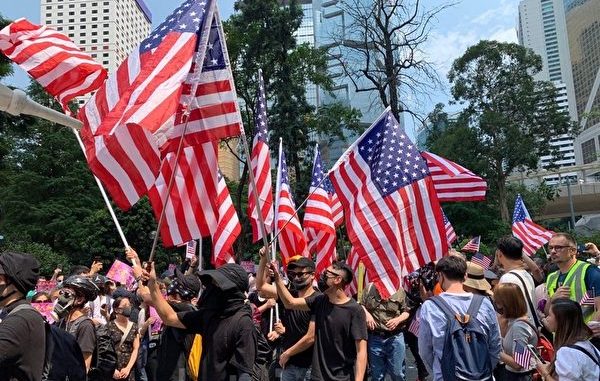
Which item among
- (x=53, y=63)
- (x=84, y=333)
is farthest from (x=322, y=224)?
(x=84, y=333)

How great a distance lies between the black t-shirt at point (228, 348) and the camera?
4332 mm

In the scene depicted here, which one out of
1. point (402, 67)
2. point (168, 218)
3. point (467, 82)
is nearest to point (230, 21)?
point (402, 67)

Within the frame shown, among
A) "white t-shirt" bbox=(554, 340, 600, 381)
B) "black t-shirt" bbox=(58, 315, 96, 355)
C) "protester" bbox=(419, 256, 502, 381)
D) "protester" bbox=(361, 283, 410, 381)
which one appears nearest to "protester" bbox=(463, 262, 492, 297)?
"protester" bbox=(419, 256, 502, 381)

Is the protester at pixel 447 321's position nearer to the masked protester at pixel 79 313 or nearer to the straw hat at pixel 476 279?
the straw hat at pixel 476 279

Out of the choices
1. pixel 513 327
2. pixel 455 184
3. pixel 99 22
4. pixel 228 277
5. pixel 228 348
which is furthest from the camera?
pixel 99 22

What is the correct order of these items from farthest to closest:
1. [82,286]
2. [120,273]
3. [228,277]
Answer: [120,273], [82,286], [228,277]

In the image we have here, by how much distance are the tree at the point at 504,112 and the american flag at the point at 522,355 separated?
33.0 metres

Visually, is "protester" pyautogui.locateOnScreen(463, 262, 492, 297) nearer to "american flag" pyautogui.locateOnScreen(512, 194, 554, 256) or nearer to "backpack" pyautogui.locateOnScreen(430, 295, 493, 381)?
"backpack" pyautogui.locateOnScreen(430, 295, 493, 381)

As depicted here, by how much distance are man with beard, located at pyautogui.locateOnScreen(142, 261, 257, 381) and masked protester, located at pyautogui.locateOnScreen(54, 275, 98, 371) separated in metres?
1.03

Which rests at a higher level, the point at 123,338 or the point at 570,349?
the point at 570,349

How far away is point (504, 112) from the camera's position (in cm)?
3844

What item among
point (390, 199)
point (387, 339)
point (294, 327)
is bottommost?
point (387, 339)

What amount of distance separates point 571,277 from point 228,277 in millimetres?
3382

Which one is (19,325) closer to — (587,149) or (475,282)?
(475,282)
